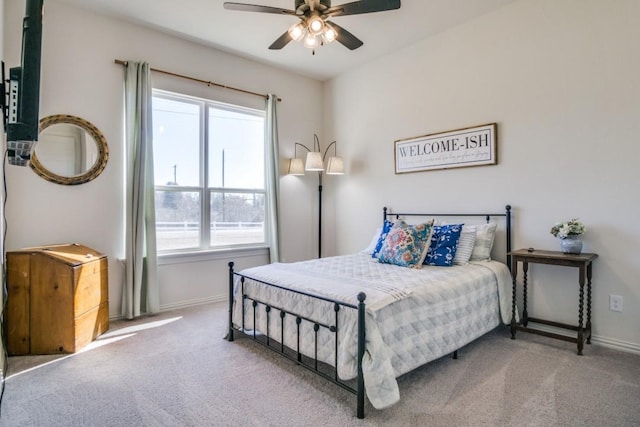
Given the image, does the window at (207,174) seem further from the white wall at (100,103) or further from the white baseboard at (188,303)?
the white baseboard at (188,303)

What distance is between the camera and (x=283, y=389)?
2055 mm

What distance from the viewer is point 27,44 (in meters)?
1.43

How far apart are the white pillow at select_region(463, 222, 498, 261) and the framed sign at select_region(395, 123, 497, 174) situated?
2.09ft

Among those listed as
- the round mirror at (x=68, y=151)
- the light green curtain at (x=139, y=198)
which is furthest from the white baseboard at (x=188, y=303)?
the round mirror at (x=68, y=151)

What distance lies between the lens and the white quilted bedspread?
184 centimetres

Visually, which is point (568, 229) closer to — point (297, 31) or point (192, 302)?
point (297, 31)

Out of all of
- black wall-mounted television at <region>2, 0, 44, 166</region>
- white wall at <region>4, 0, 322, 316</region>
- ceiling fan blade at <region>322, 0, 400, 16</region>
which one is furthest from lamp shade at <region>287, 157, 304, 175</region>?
black wall-mounted television at <region>2, 0, 44, 166</region>

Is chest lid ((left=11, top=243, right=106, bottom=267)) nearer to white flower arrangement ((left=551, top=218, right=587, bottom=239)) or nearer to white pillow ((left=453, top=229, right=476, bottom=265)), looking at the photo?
white pillow ((left=453, top=229, right=476, bottom=265))

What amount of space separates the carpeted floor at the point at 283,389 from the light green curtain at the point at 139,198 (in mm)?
674

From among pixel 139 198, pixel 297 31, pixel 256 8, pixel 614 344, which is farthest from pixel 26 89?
pixel 614 344

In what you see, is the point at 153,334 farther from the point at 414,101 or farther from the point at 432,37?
the point at 432,37

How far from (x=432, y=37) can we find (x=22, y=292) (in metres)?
4.30

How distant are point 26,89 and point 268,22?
2479 mm

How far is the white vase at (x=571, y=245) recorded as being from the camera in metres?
2.61
